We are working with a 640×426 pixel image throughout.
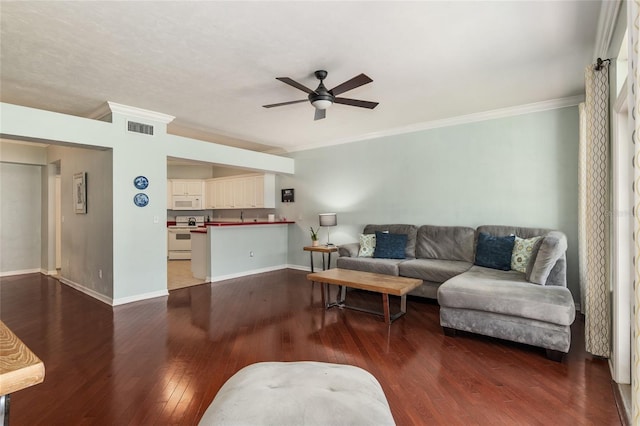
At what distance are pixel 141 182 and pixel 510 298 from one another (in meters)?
Answer: 4.68

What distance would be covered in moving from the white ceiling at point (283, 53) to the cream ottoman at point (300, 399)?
93.8 inches

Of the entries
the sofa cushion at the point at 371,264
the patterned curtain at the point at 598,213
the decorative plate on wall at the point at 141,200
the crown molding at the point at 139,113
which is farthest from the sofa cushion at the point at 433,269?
the crown molding at the point at 139,113

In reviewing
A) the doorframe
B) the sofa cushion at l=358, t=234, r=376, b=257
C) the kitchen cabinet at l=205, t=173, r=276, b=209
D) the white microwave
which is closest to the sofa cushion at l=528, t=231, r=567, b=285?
A: the doorframe

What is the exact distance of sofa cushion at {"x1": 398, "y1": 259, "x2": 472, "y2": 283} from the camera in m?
4.16

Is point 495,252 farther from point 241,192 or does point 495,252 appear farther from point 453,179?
point 241,192

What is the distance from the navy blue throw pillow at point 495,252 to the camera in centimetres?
398

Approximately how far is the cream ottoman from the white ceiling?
7.82ft

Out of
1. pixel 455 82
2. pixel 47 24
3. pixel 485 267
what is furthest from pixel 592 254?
pixel 47 24

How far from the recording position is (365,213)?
6.00 m

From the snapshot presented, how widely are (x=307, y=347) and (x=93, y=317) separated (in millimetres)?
2709

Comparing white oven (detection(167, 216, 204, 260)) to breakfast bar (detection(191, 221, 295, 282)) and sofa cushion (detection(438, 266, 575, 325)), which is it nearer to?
breakfast bar (detection(191, 221, 295, 282))

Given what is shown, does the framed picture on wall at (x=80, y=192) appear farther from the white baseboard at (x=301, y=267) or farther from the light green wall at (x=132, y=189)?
the white baseboard at (x=301, y=267)

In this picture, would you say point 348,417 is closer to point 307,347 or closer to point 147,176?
point 307,347

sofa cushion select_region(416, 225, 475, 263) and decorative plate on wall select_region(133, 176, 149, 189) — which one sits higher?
decorative plate on wall select_region(133, 176, 149, 189)
